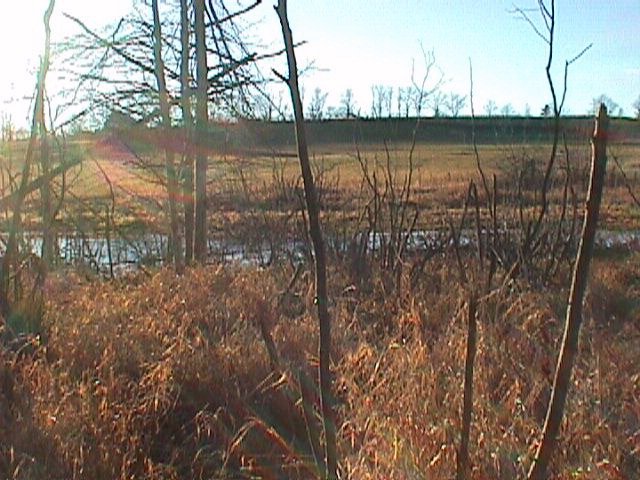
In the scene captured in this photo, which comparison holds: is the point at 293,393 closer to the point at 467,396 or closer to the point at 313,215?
the point at 467,396

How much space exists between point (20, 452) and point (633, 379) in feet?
8.65

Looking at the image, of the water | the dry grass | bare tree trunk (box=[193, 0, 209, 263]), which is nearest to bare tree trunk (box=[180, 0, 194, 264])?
bare tree trunk (box=[193, 0, 209, 263])

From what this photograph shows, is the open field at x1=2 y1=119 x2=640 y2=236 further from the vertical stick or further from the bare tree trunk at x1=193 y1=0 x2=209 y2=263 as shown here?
the vertical stick

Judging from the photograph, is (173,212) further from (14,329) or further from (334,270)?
(14,329)

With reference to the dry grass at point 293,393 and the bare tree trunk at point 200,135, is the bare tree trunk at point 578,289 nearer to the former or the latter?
the dry grass at point 293,393

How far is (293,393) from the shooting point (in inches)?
134

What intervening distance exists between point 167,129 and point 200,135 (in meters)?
0.77

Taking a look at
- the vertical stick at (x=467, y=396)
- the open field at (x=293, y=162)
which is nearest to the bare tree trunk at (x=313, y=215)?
the vertical stick at (x=467, y=396)

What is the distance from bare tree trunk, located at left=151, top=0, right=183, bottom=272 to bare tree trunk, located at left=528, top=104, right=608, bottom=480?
20.9ft

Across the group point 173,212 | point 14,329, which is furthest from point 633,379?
point 173,212

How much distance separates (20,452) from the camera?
2.77m

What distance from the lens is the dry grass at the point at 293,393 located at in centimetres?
263

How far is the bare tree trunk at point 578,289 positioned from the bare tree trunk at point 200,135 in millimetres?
6703

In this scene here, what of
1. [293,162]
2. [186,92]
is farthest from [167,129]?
[293,162]
